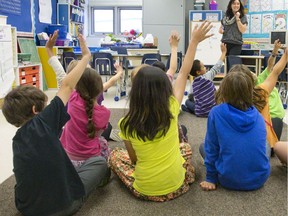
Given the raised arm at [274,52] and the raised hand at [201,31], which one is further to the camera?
the raised arm at [274,52]

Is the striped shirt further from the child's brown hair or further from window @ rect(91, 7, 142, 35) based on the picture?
window @ rect(91, 7, 142, 35)

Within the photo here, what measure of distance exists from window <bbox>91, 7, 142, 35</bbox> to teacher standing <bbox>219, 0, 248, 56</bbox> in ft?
17.3


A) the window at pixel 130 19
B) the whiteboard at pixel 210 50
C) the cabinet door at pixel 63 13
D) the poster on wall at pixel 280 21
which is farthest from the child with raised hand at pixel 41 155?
the window at pixel 130 19

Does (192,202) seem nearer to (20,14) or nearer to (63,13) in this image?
(20,14)

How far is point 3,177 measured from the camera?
217 cm

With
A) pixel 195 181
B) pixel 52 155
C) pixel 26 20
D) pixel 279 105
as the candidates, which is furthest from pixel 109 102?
pixel 52 155

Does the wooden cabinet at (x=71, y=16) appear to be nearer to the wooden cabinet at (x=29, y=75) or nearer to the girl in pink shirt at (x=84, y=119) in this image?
the wooden cabinet at (x=29, y=75)

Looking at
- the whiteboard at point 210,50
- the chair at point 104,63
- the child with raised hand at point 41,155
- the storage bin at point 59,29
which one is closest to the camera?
the child with raised hand at point 41,155

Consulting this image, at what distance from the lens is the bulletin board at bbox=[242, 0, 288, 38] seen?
25.0 ft

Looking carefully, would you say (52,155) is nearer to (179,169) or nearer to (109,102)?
(179,169)

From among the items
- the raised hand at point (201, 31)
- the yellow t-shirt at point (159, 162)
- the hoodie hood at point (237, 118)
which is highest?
the raised hand at point (201, 31)

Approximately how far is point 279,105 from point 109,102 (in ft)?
9.21

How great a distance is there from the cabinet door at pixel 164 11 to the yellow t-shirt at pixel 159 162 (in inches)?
273

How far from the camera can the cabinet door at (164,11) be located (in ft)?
27.1
